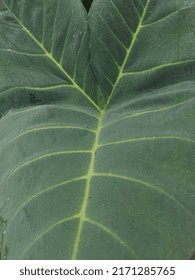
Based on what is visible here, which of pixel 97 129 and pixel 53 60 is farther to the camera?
pixel 53 60

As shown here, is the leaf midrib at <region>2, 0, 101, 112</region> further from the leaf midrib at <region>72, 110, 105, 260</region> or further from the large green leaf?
the leaf midrib at <region>72, 110, 105, 260</region>

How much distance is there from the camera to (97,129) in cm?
127

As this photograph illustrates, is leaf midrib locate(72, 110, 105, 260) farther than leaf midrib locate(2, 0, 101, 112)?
No

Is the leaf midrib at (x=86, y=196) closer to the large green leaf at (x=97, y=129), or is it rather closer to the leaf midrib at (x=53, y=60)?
the large green leaf at (x=97, y=129)

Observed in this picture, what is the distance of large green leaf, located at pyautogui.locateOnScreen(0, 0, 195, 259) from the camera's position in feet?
3.26

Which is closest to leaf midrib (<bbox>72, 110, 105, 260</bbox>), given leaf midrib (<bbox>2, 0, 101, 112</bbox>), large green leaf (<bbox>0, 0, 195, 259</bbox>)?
large green leaf (<bbox>0, 0, 195, 259</bbox>)

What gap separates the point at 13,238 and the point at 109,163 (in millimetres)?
252

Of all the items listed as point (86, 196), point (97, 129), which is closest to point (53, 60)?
point (97, 129)

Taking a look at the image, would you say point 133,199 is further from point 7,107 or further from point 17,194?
point 7,107

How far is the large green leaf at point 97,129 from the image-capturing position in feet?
3.26

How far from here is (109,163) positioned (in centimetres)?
111

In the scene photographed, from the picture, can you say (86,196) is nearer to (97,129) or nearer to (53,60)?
(97,129)

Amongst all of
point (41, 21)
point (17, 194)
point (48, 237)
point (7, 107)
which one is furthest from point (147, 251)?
point (41, 21)

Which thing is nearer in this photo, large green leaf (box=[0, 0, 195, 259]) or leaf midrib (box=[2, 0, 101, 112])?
large green leaf (box=[0, 0, 195, 259])
